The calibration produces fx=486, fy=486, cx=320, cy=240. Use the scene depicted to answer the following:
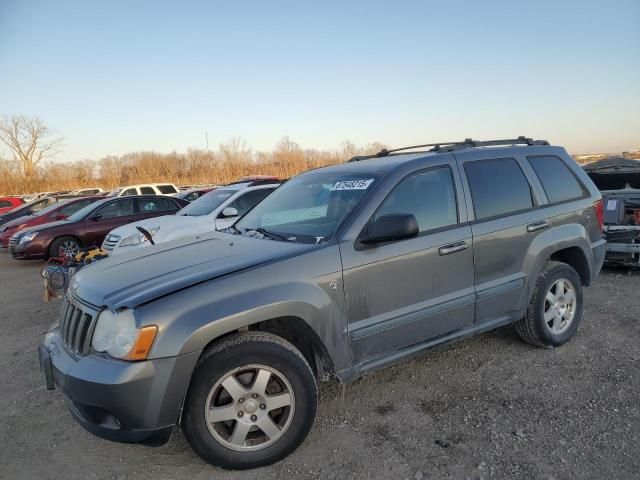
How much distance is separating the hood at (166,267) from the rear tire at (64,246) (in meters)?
8.39

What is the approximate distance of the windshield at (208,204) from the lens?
9.09 metres

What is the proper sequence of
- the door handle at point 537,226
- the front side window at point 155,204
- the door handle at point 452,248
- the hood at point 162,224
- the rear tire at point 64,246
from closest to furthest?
the door handle at point 452,248 < the door handle at point 537,226 < the hood at point 162,224 < the rear tire at point 64,246 < the front side window at point 155,204

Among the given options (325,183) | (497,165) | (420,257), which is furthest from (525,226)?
(325,183)

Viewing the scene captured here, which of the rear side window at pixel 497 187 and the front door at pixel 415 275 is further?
the rear side window at pixel 497 187

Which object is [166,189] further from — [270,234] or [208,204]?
[270,234]

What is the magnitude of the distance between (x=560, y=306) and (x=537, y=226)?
0.85m

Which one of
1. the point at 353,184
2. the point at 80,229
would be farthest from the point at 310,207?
the point at 80,229

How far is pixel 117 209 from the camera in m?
11.7

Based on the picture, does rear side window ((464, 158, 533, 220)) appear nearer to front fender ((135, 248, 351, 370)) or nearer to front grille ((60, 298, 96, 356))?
front fender ((135, 248, 351, 370))

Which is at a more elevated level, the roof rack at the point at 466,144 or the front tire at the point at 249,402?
the roof rack at the point at 466,144

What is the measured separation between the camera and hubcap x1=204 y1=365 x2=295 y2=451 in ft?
9.02

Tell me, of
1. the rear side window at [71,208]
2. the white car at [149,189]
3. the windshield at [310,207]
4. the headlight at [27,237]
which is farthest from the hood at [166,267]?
the white car at [149,189]

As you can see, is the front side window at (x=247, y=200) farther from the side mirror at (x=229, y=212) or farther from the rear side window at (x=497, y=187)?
the rear side window at (x=497, y=187)

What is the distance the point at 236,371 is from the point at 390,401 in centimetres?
138
